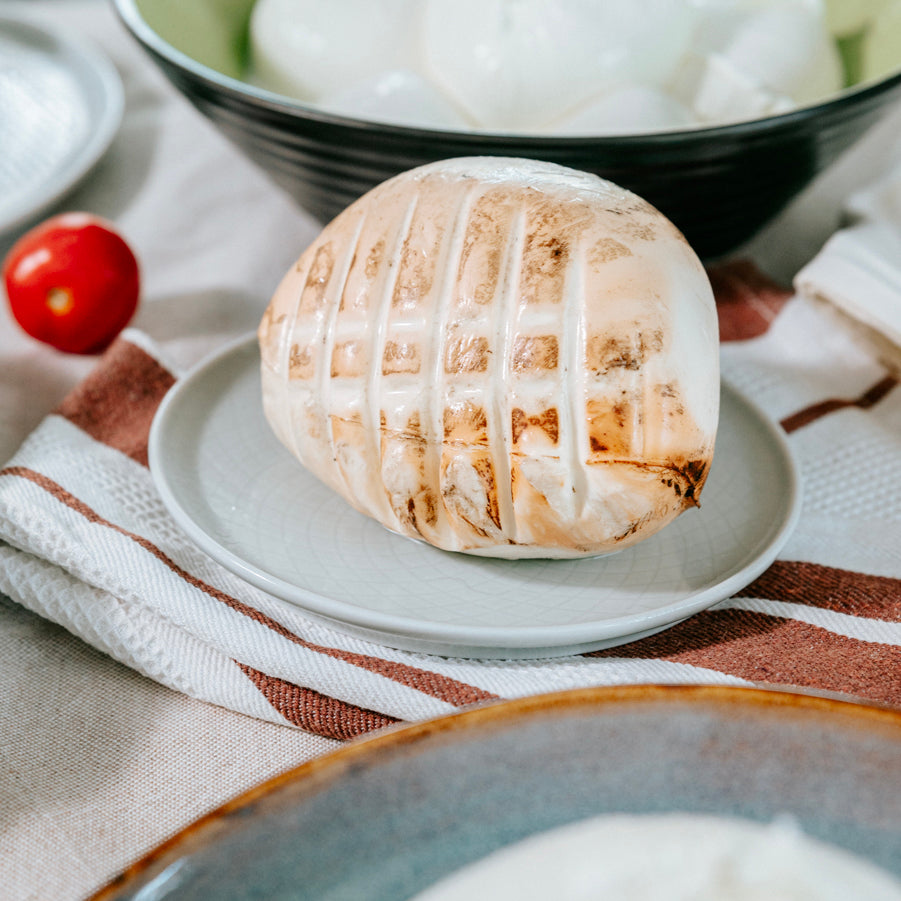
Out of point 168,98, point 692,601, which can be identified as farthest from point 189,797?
point 168,98

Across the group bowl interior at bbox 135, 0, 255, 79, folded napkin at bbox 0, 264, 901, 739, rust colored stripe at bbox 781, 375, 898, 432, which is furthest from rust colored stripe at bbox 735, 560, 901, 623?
bowl interior at bbox 135, 0, 255, 79

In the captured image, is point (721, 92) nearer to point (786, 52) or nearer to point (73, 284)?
point (786, 52)

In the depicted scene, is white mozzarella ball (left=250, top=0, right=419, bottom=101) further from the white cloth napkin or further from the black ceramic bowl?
the white cloth napkin

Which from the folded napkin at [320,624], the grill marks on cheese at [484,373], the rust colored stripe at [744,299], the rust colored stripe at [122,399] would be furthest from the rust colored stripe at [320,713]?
the rust colored stripe at [744,299]

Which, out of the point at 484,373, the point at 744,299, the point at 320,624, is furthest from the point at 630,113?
the point at 320,624

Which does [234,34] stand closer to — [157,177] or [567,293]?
[157,177]

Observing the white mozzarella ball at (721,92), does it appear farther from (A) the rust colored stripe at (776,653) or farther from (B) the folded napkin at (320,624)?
(A) the rust colored stripe at (776,653)
